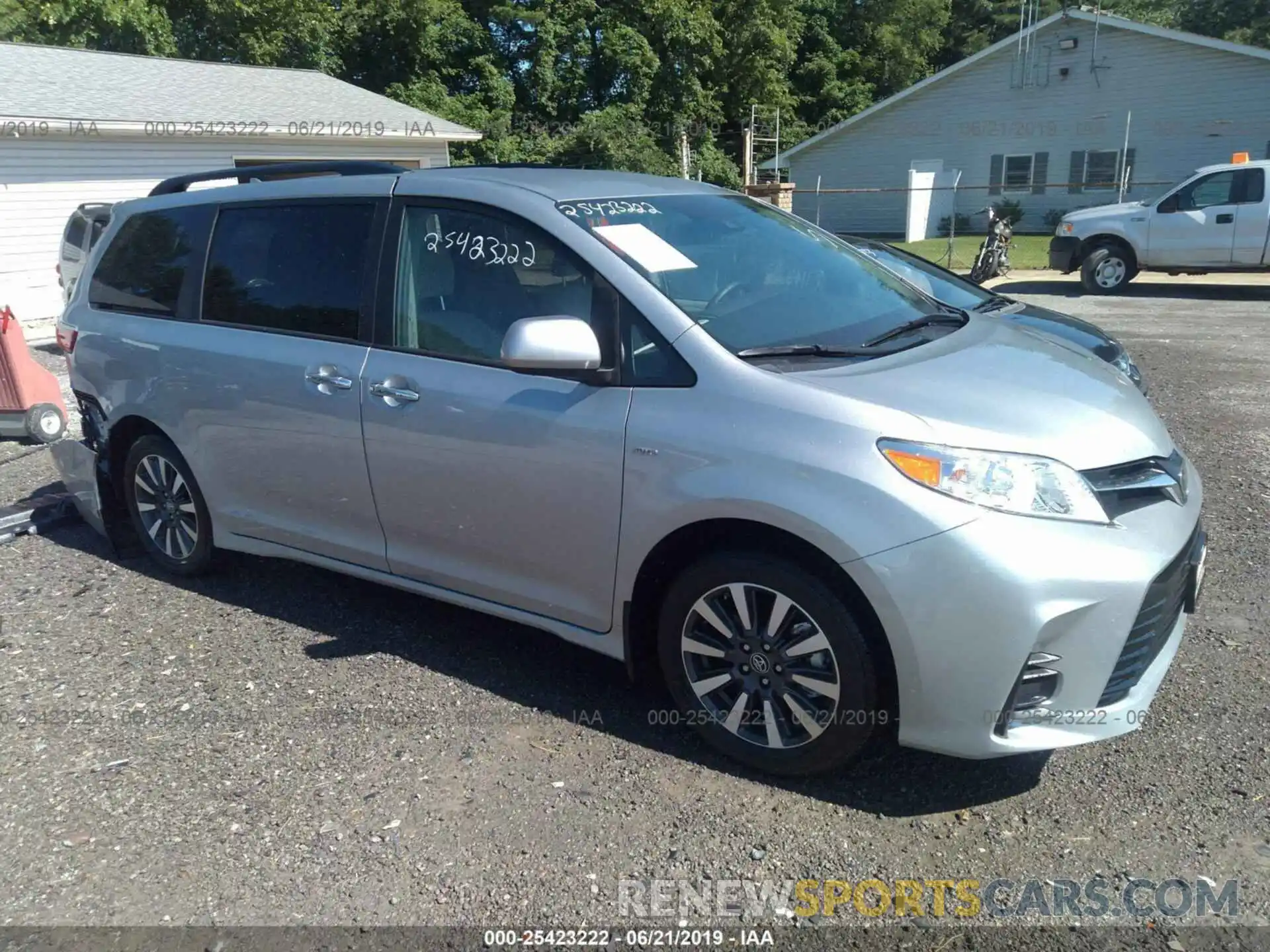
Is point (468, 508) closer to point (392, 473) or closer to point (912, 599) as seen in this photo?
point (392, 473)

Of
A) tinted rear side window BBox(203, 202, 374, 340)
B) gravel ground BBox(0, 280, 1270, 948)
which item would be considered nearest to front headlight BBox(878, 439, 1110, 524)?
gravel ground BBox(0, 280, 1270, 948)

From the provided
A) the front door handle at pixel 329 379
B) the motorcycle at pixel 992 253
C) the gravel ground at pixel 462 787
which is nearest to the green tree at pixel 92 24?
the motorcycle at pixel 992 253

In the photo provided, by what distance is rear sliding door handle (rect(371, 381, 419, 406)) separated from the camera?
381cm

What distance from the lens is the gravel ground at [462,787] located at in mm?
2883

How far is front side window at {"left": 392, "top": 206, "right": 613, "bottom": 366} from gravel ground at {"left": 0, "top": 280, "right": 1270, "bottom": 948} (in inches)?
52.4

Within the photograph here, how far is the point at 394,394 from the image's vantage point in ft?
12.6

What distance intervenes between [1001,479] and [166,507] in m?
3.95

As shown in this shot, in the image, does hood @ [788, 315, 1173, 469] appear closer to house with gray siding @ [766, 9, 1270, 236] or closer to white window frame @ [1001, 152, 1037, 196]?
house with gray siding @ [766, 9, 1270, 236]

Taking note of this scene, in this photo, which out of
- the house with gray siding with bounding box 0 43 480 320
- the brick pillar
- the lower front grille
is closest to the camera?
the lower front grille

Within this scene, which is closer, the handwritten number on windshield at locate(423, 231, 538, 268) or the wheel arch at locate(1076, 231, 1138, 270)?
the handwritten number on windshield at locate(423, 231, 538, 268)

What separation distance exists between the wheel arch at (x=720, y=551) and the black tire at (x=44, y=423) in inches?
245

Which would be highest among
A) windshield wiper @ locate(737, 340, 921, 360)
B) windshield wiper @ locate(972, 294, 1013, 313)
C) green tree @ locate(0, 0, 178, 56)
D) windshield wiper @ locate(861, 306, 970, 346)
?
green tree @ locate(0, 0, 178, 56)

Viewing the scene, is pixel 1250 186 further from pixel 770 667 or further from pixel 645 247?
pixel 770 667

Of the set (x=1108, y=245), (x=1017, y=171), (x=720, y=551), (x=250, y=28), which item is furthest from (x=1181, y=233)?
(x=250, y=28)
